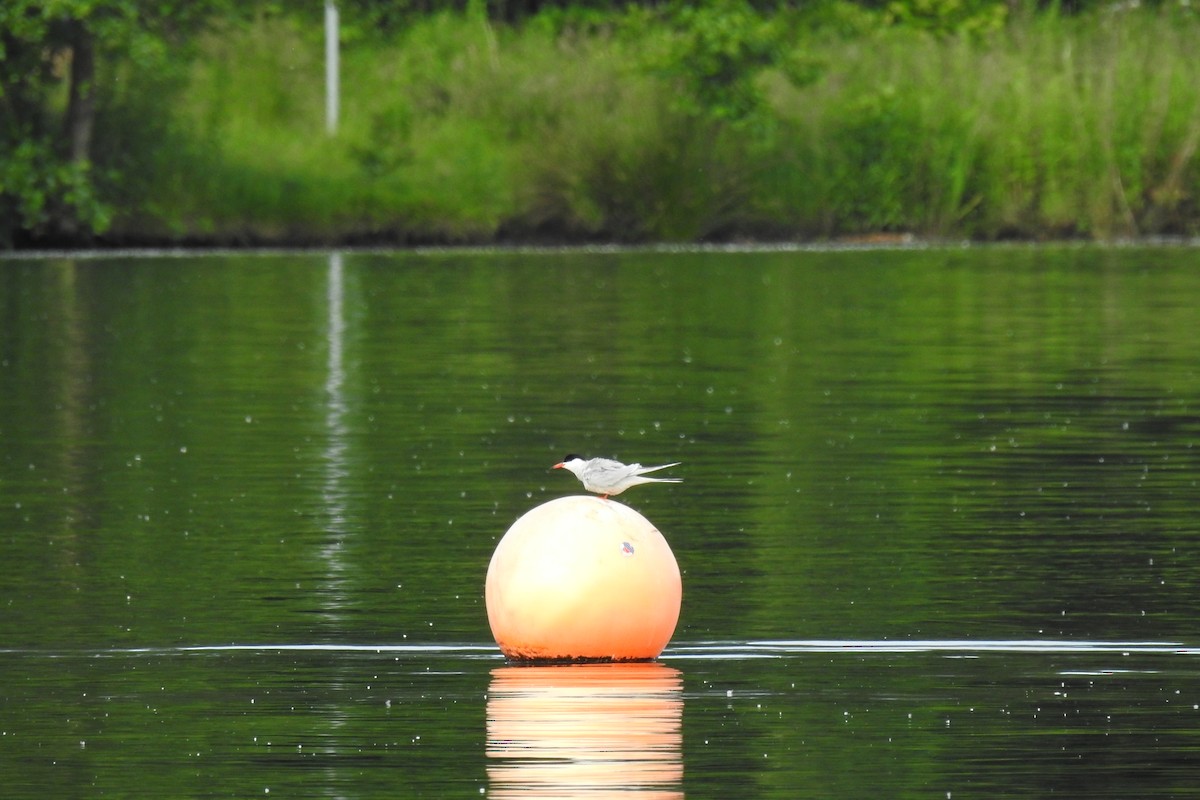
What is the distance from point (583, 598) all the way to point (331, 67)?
34751 mm

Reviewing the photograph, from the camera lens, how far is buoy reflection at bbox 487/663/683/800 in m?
7.55

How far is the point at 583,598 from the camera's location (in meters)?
9.49

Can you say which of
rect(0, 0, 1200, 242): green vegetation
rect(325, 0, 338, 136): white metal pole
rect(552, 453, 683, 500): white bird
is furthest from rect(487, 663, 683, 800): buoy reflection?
rect(325, 0, 338, 136): white metal pole

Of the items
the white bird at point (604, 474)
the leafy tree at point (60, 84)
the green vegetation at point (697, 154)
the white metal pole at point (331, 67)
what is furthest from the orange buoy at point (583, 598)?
the white metal pole at point (331, 67)

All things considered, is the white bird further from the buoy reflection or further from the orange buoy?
the buoy reflection

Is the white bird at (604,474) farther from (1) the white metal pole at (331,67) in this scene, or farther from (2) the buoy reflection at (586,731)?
(1) the white metal pole at (331,67)

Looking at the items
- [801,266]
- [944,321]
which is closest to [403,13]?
[801,266]

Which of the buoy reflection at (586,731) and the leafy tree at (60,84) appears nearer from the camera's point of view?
the buoy reflection at (586,731)

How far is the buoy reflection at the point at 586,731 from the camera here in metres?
7.55

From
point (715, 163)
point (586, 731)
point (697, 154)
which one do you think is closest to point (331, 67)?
point (697, 154)

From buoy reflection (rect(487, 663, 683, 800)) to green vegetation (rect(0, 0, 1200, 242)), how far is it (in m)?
31.7

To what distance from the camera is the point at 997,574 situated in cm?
1135

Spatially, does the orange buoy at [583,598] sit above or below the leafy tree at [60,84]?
below

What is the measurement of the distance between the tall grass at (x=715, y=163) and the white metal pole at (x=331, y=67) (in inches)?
19.9
